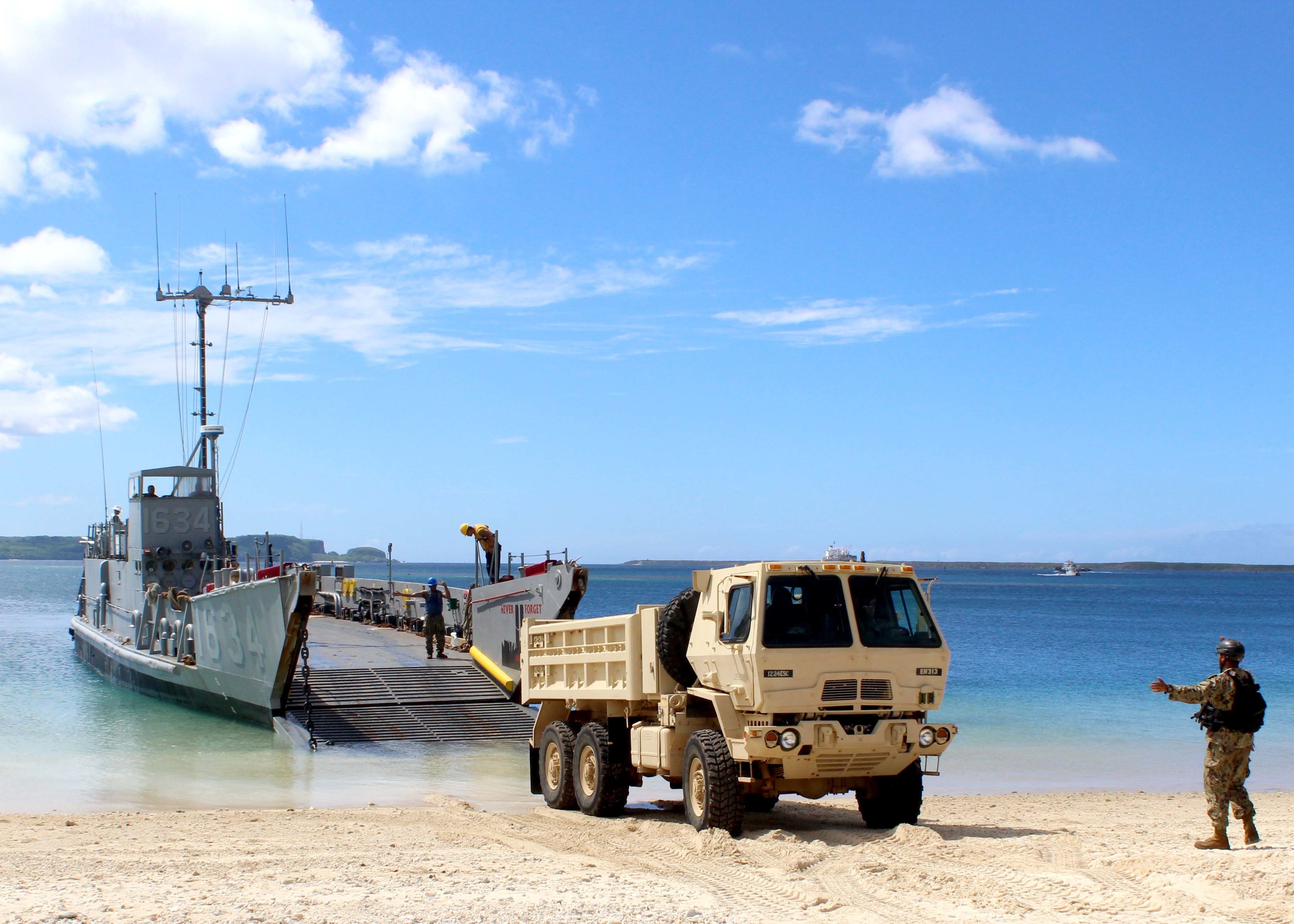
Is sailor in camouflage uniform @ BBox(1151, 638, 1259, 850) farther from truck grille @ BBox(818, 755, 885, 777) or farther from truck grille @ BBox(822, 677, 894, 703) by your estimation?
truck grille @ BBox(818, 755, 885, 777)

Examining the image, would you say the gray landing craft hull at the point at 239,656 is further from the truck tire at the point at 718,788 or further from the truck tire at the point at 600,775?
the truck tire at the point at 718,788

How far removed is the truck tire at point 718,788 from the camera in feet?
29.2

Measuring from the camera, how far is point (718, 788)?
29.3 ft

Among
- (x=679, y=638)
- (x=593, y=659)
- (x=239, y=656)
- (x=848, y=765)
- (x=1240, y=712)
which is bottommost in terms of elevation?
(x=239, y=656)

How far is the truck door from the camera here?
8.79 metres

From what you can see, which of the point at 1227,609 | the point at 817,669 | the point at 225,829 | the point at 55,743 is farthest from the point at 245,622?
the point at 1227,609

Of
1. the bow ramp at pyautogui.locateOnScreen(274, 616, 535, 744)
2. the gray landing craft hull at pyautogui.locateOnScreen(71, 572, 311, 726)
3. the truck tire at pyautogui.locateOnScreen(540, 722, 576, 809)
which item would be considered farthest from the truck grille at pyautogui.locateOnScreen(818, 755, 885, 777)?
the gray landing craft hull at pyautogui.locateOnScreen(71, 572, 311, 726)

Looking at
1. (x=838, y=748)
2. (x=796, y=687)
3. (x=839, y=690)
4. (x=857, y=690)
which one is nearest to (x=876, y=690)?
(x=857, y=690)

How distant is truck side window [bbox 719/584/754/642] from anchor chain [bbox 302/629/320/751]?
8889mm

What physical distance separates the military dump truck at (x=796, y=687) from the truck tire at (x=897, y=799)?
0.4 inches

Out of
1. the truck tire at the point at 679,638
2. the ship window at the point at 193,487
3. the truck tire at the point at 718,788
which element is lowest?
the truck tire at the point at 718,788

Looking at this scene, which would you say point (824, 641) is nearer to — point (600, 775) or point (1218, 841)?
point (600, 775)

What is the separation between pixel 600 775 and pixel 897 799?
2647 mm

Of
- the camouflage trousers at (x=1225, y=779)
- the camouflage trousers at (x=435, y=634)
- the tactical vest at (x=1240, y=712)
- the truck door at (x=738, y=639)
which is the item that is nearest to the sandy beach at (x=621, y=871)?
the camouflage trousers at (x=1225, y=779)
